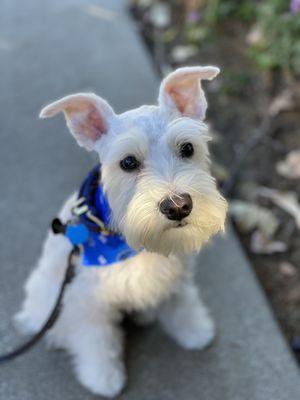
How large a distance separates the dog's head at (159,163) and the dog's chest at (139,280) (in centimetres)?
27

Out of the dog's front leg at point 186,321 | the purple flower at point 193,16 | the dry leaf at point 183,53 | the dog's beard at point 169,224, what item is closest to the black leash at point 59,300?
the dog's beard at point 169,224

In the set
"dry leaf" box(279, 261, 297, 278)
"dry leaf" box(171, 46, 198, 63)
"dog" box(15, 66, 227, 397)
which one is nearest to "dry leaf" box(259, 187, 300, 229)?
"dry leaf" box(279, 261, 297, 278)

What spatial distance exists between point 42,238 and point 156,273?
1.24 m

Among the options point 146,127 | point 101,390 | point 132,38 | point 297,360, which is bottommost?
point 297,360

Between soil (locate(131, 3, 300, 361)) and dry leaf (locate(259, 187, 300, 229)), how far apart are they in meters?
0.04

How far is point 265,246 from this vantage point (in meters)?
3.61

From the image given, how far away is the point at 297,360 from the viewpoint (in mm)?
3029

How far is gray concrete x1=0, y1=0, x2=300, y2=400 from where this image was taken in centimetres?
289

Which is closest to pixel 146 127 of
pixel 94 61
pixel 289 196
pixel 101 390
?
pixel 101 390

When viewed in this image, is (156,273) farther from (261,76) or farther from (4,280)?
(261,76)

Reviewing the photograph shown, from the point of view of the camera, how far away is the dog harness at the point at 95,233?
2520 mm

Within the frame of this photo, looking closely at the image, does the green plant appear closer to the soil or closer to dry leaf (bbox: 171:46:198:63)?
the soil

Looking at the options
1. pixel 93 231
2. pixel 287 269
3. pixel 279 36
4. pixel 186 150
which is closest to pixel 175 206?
pixel 186 150

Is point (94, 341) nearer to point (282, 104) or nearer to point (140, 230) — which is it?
point (140, 230)
